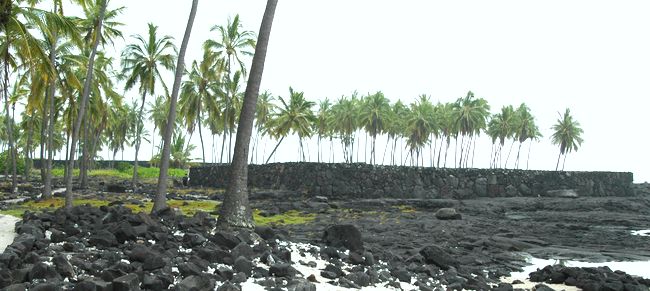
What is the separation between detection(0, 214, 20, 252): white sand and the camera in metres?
8.93

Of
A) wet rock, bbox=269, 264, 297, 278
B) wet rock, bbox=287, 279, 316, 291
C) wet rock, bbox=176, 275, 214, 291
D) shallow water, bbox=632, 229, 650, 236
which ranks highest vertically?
wet rock, bbox=176, 275, 214, 291

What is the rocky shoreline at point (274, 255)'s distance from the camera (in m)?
6.95

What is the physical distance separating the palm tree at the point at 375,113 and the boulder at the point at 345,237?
46118mm

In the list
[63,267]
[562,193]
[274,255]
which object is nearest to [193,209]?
[274,255]

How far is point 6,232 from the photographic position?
1009cm

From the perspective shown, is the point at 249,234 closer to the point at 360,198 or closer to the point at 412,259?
the point at 412,259

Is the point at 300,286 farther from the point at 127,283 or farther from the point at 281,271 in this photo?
the point at 127,283

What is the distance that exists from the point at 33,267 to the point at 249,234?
4.47m

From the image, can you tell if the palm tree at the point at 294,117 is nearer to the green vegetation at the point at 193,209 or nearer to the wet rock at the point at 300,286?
the green vegetation at the point at 193,209

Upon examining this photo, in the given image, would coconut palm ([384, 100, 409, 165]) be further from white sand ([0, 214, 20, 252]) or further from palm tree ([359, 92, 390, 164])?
white sand ([0, 214, 20, 252])

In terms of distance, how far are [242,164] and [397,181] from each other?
20.4m

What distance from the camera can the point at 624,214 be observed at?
30.6 m

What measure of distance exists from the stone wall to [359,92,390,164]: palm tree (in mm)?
21073

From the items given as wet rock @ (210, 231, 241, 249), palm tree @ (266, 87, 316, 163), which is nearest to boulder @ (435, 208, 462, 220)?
wet rock @ (210, 231, 241, 249)
